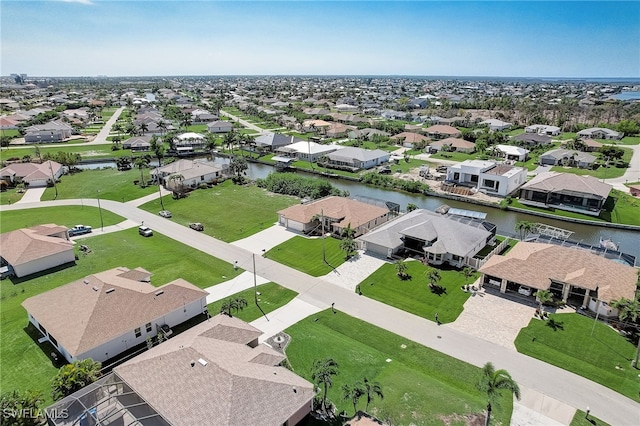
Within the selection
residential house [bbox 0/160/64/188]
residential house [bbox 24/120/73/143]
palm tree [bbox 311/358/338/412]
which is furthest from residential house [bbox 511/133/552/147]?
residential house [bbox 24/120/73/143]

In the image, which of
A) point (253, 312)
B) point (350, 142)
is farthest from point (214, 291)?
point (350, 142)

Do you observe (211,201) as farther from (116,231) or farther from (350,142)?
(350,142)

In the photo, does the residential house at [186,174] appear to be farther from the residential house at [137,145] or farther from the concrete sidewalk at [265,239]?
the residential house at [137,145]

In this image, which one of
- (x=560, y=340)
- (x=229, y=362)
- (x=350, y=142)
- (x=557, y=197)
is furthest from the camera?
(x=350, y=142)

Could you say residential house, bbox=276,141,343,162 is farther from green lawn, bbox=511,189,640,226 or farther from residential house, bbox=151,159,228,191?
green lawn, bbox=511,189,640,226

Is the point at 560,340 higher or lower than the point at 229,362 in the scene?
lower

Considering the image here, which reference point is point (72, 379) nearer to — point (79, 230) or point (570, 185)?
point (79, 230)

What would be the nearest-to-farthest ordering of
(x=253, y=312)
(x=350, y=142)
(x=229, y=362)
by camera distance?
(x=229, y=362), (x=253, y=312), (x=350, y=142)
